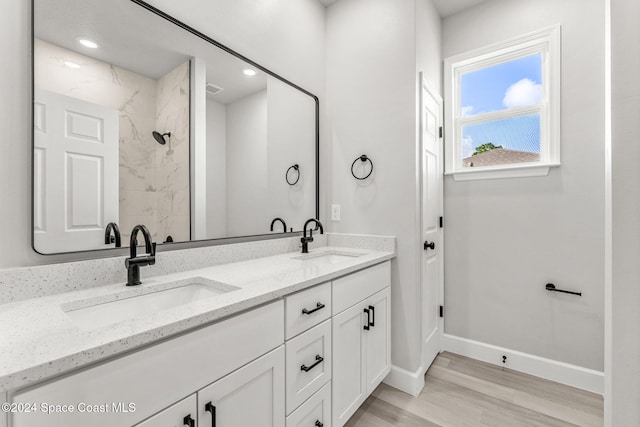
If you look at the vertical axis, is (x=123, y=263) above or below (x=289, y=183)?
below

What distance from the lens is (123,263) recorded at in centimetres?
114

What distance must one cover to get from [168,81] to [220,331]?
3.86ft

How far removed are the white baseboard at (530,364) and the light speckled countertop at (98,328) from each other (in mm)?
1727

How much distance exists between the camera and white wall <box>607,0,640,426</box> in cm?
87

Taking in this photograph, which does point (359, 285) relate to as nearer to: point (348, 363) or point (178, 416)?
point (348, 363)

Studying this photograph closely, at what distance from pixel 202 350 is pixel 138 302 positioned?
409mm

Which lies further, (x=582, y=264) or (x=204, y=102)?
(x=582, y=264)

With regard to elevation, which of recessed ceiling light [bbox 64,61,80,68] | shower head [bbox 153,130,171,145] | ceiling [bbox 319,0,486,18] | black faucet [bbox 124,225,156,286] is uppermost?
ceiling [bbox 319,0,486,18]

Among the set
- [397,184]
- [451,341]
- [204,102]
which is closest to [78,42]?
[204,102]

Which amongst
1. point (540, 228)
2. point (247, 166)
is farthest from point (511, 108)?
point (247, 166)

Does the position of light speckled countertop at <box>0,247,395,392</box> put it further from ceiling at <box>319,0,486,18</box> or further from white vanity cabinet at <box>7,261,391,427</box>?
ceiling at <box>319,0,486,18</box>

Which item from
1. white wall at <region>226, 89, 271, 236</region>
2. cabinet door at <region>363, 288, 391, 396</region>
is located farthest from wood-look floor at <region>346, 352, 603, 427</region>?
white wall at <region>226, 89, 271, 236</region>

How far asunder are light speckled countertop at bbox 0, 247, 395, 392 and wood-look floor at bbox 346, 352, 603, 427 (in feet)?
3.49

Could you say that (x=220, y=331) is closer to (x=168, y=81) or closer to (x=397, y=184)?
(x=168, y=81)
